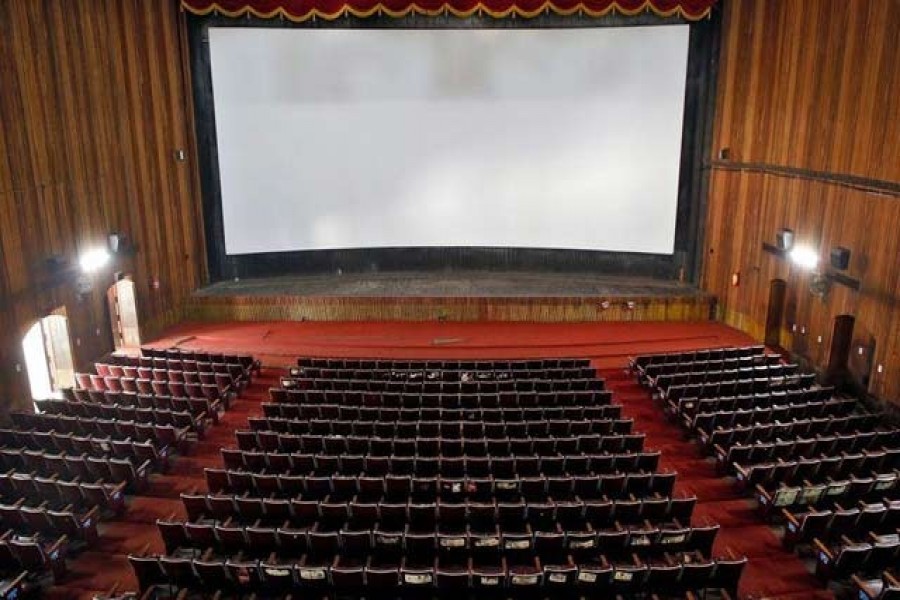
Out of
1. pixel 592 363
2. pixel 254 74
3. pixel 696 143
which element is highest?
pixel 254 74

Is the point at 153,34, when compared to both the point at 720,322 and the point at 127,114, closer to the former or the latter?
the point at 127,114

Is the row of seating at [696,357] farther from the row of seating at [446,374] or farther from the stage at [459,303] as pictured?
the stage at [459,303]

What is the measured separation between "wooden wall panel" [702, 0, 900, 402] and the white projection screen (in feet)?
5.49

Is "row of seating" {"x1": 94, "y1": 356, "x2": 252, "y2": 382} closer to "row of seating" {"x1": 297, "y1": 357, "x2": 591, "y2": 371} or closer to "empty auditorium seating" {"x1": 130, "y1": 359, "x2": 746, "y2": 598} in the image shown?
"row of seating" {"x1": 297, "y1": 357, "x2": 591, "y2": 371}

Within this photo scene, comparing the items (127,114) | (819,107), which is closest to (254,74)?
(127,114)

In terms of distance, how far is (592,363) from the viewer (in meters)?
13.6

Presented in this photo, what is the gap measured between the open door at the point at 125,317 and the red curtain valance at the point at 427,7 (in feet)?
21.1

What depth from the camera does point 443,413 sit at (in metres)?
9.77

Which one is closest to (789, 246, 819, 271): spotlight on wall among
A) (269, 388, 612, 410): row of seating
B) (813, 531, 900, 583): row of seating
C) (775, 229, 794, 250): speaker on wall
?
(775, 229, 794, 250): speaker on wall

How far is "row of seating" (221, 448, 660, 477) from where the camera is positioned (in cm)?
805

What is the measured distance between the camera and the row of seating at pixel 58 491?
7598 mm

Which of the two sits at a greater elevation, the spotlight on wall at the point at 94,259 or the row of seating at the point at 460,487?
the spotlight on wall at the point at 94,259

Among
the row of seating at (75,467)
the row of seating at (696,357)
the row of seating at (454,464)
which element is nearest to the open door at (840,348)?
the row of seating at (696,357)

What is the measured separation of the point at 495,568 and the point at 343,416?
13.0ft
